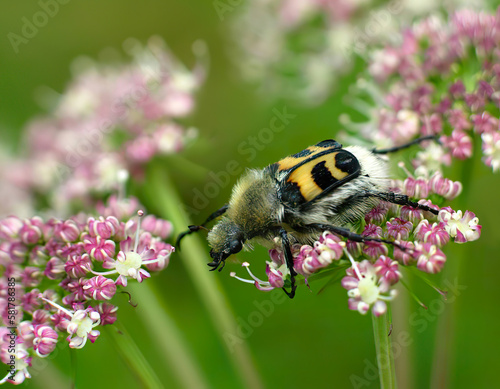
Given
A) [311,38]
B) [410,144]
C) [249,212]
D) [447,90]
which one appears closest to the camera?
[249,212]

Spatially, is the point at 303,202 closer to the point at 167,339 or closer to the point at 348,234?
the point at 348,234

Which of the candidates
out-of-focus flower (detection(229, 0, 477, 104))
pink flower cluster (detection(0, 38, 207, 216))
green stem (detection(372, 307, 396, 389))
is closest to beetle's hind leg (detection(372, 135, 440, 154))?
green stem (detection(372, 307, 396, 389))

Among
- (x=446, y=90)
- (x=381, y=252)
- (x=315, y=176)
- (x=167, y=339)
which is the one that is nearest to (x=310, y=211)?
(x=315, y=176)

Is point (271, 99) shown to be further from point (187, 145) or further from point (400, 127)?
point (400, 127)

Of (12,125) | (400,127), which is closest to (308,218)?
(400,127)

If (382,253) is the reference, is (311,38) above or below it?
above

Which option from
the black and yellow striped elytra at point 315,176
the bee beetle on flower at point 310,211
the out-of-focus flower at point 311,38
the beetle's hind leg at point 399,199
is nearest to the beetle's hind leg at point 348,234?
the bee beetle on flower at point 310,211

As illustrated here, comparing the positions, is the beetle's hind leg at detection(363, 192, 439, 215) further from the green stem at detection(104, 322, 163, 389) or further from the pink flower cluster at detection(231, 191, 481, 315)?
the green stem at detection(104, 322, 163, 389)
